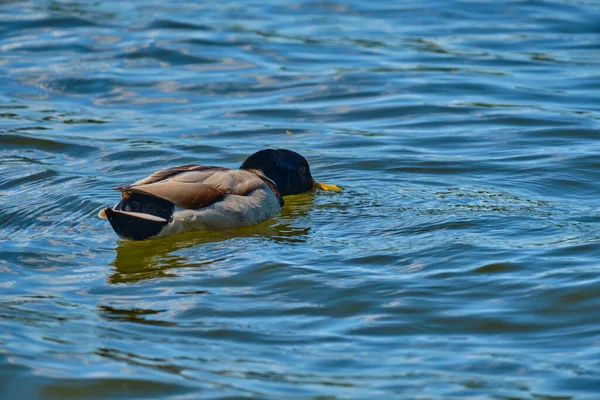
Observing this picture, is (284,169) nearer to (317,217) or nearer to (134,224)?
(317,217)

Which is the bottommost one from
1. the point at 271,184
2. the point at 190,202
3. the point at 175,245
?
the point at 175,245

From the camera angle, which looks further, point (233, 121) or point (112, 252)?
point (233, 121)

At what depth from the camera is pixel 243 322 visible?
18.8 ft

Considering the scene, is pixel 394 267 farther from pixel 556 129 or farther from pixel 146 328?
pixel 556 129

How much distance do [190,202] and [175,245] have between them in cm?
35

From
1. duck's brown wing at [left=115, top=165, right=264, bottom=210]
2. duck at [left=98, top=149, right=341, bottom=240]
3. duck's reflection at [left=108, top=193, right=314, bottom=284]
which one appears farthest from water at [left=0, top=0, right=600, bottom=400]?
duck's brown wing at [left=115, top=165, right=264, bottom=210]

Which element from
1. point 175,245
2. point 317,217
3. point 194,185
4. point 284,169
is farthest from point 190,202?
point 284,169

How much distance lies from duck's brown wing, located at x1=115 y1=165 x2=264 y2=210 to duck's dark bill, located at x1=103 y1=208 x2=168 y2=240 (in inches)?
6.7

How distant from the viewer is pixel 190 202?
7.63 m

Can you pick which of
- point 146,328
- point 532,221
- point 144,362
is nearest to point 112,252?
point 146,328

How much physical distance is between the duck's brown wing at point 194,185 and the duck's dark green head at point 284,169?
591mm

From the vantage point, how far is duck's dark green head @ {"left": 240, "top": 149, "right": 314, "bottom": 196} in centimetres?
894

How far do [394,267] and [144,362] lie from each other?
7.00 ft

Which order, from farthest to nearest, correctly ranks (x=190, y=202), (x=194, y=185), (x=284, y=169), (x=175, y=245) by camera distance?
1. (x=284, y=169)
2. (x=194, y=185)
3. (x=190, y=202)
4. (x=175, y=245)
